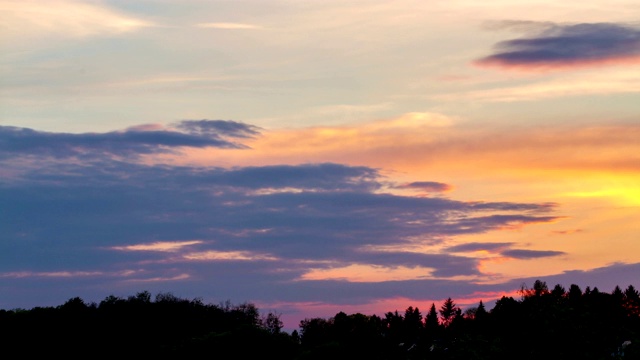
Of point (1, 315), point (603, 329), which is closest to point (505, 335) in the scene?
point (603, 329)

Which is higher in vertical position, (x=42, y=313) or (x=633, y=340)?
(x=42, y=313)

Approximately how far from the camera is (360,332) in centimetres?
18112

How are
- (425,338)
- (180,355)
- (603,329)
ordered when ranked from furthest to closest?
(425,338), (180,355), (603,329)

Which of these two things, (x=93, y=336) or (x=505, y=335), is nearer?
(x=505, y=335)

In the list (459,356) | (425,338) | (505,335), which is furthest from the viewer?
(425,338)

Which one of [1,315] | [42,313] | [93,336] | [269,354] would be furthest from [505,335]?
[1,315]

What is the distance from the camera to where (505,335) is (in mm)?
136875

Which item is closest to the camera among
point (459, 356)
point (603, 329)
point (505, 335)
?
point (603, 329)

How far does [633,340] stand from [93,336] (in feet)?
395

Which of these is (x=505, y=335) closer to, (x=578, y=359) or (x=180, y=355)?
(x=180, y=355)

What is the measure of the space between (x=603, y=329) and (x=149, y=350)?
111 m

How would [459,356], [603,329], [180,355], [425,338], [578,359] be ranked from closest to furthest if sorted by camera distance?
1. [578,359]
2. [603,329]
3. [459,356]
4. [180,355]
5. [425,338]

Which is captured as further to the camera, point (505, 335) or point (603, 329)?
point (505, 335)

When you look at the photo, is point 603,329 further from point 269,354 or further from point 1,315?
point 1,315
